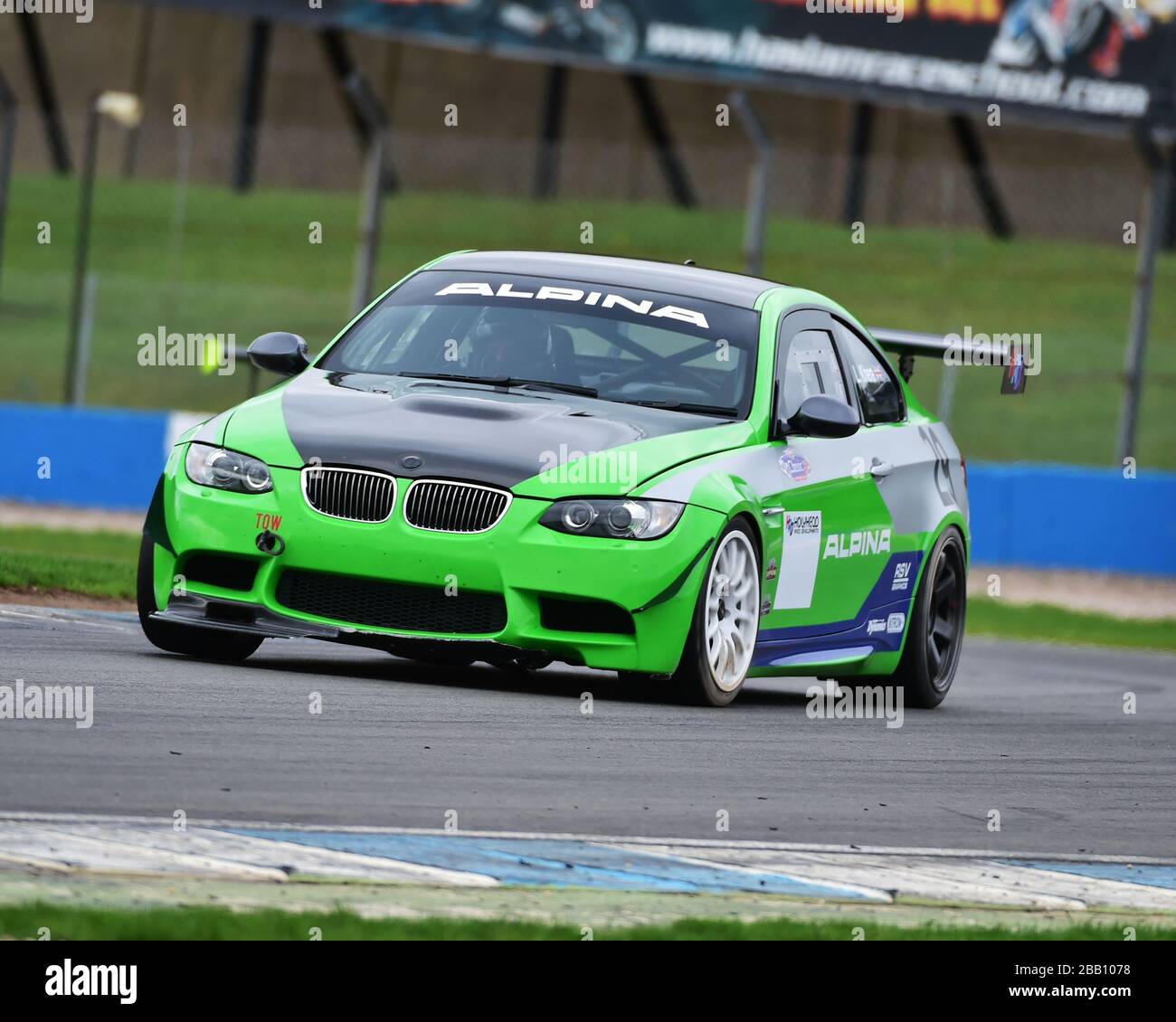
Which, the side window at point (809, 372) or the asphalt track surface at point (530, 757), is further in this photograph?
the side window at point (809, 372)

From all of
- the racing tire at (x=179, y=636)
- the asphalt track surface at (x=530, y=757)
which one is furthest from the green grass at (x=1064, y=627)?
the racing tire at (x=179, y=636)

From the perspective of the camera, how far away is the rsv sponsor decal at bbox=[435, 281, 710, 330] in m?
10.4

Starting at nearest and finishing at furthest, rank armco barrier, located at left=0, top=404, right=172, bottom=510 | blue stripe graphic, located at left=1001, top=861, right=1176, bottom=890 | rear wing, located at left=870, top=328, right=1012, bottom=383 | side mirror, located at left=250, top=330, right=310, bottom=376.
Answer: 1. blue stripe graphic, located at left=1001, top=861, right=1176, bottom=890
2. side mirror, located at left=250, top=330, right=310, bottom=376
3. rear wing, located at left=870, top=328, right=1012, bottom=383
4. armco barrier, located at left=0, top=404, right=172, bottom=510

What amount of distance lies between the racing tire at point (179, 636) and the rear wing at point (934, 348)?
3480 millimetres

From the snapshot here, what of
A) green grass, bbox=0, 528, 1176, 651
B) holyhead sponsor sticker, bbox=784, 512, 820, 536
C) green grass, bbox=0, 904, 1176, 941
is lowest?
green grass, bbox=0, 528, 1176, 651

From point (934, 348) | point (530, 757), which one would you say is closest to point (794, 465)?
point (934, 348)

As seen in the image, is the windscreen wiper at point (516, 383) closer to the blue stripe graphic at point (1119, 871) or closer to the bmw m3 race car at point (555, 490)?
the bmw m3 race car at point (555, 490)

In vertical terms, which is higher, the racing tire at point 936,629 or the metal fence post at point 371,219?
the metal fence post at point 371,219

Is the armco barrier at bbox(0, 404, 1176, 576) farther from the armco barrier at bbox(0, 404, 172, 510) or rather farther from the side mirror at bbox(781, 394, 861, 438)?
the side mirror at bbox(781, 394, 861, 438)

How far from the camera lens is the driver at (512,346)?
10109 millimetres

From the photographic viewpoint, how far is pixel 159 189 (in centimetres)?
3831

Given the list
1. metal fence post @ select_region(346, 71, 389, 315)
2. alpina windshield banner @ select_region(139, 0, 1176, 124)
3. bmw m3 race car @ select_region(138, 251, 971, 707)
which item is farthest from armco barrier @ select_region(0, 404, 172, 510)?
bmw m3 race car @ select_region(138, 251, 971, 707)

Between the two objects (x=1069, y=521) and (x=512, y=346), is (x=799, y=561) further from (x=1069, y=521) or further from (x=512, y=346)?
(x=1069, y=521)

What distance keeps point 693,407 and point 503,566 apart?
52.2 inches
